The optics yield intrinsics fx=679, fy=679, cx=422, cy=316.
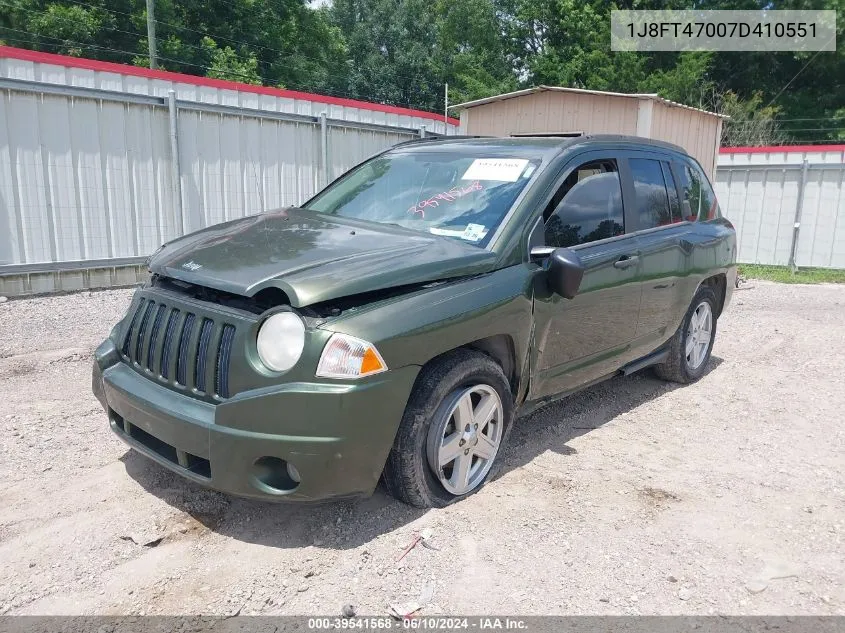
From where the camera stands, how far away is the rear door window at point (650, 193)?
457 centimetres

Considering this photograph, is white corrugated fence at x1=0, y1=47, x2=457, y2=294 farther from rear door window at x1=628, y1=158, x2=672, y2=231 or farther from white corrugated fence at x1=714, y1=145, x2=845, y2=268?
white corrugated fence at x1=714, y1=145, x2=845, y2=268

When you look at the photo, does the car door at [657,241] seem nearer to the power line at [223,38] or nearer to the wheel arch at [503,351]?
the wheel arch at [503,351]

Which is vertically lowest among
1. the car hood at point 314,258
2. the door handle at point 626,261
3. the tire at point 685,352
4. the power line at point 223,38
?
the tire at point 685,352

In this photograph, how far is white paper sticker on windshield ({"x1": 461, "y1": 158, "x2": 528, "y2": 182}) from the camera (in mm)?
3832

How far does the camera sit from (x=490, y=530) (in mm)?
3170

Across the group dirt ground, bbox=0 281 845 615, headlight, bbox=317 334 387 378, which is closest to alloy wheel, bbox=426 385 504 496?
dirt ground, bbox=0 281 845 615

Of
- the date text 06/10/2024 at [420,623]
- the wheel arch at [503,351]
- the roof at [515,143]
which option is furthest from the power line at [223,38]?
the date text 06/10/2024 at [420,623]

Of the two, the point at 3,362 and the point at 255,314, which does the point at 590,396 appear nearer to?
the point at 255,314

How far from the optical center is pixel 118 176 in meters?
7.90

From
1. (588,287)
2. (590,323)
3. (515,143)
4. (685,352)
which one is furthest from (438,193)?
(685,352)

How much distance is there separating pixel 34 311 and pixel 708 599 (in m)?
6.56

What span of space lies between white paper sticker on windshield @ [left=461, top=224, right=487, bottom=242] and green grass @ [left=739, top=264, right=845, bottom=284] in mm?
10023

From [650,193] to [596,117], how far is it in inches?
219

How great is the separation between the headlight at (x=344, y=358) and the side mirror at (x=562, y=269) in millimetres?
1214
